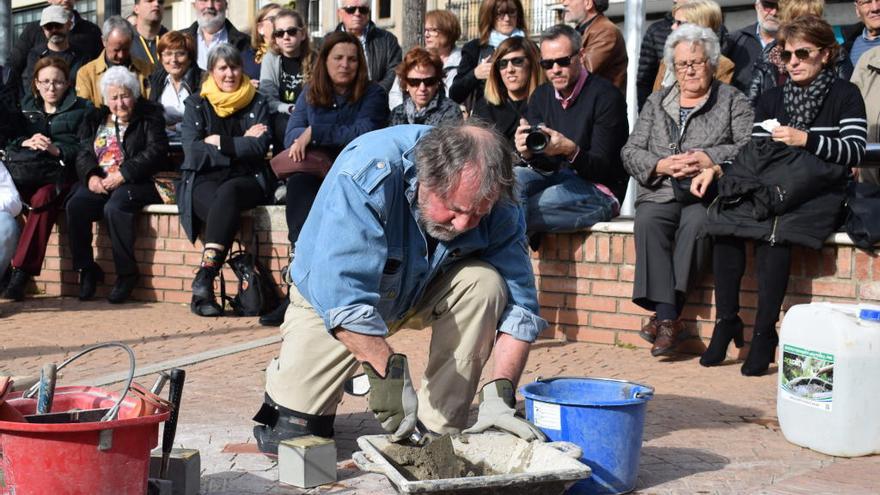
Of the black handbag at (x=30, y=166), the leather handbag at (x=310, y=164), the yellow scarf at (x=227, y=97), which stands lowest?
the black handbag at (x=30, y=166)

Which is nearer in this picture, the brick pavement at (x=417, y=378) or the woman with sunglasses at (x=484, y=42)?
the brick pavement at (x=417, y=378)

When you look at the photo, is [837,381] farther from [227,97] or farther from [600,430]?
[227,97]

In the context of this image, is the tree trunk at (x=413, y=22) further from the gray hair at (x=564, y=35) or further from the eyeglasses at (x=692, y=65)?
the eyeglasses at (x=692, y=65)

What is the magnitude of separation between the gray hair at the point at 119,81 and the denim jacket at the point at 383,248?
14.8 feet

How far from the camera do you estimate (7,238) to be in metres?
7.84

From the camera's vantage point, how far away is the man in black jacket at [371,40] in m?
8.55

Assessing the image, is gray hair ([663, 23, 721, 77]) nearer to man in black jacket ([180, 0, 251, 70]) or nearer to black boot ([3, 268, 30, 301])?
man in black jacket ([180, 0, 251, 70])

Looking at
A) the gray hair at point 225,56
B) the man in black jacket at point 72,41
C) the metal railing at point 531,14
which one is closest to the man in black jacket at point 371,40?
the gray hair at point 225,56

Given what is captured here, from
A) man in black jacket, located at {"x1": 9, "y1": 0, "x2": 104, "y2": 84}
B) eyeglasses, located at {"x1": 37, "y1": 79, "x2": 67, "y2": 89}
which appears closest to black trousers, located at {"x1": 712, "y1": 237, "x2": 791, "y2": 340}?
eyeglasses, located at {"x1": 37, "y1": 79, "x2": 67, "y2": 89}

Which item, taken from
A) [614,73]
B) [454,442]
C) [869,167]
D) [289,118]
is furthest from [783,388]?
[289,118]

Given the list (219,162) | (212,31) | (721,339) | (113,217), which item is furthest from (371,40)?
(721,339)

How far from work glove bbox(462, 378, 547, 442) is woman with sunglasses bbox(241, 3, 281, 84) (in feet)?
17.9

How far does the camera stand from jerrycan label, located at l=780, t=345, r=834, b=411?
442 centimetres

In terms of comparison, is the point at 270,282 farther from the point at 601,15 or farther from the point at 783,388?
the point at 783,388
